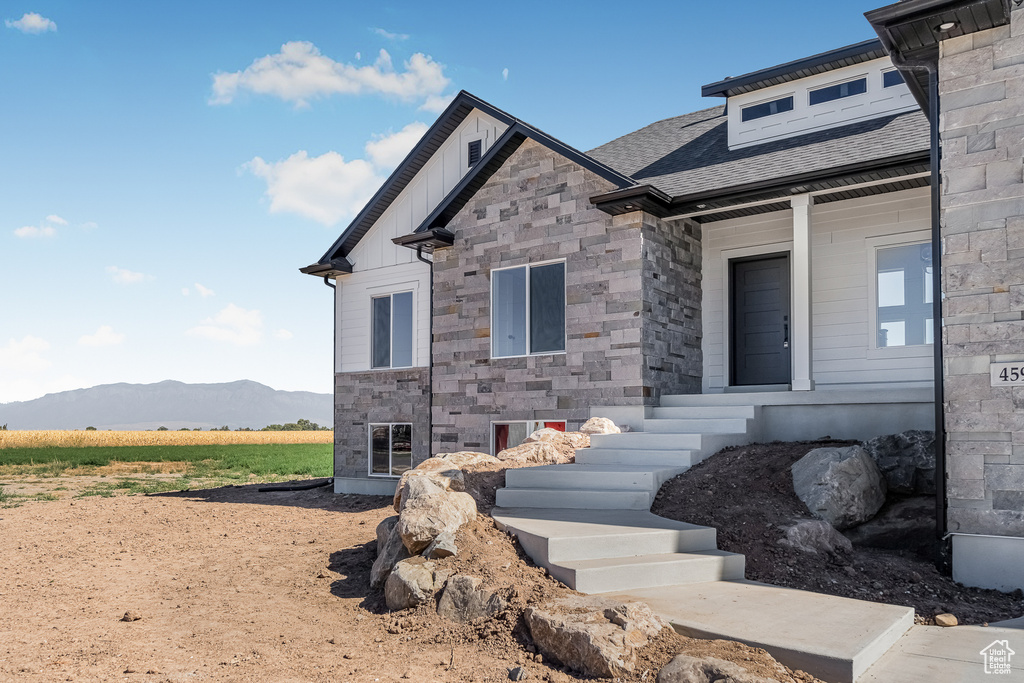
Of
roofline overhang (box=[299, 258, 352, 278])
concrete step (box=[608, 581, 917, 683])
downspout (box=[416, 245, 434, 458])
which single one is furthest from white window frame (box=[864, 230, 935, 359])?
roofline overhang (box=[299, 258, 352, 278])

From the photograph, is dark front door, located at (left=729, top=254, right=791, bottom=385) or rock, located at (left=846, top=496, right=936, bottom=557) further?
dark front door, located at (left=729, top=254, right=791, bottom=385)

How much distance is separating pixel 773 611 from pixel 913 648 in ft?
2.48

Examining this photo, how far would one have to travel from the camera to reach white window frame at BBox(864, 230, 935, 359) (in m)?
9.60

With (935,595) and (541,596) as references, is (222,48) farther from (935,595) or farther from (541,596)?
(935,595)

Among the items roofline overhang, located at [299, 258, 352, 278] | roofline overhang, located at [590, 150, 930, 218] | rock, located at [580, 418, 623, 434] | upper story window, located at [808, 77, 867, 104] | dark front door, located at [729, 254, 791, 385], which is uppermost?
upper story window, located at [808, 77, 867, 104]

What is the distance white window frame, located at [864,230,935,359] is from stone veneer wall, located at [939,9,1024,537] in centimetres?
387

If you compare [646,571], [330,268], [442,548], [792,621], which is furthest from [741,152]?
[792,621]

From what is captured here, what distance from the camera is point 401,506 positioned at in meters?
6.34

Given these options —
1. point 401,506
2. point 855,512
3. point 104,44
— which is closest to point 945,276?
point 855,512

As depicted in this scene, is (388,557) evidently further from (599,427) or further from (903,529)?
(903,529)

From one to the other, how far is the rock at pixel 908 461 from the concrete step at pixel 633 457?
1.84 metres

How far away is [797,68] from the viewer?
1138cm

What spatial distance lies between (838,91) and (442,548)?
9788 millimetres

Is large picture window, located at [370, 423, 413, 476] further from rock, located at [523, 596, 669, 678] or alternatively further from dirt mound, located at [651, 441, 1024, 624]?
rock, located at [523, 596, 669, 678]
